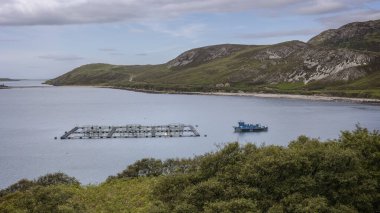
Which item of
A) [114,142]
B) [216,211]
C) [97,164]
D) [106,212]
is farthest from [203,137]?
[216,211]

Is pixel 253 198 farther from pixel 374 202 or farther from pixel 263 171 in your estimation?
pixel 374 202

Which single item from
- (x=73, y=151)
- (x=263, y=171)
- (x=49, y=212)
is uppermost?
(x=263, y=171)

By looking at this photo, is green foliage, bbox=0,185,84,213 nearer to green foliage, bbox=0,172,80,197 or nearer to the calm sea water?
the calm sea water

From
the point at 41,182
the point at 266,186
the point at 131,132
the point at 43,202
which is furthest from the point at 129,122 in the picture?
the point at 266,186

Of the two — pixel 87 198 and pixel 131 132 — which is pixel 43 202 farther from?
pixel 131 132

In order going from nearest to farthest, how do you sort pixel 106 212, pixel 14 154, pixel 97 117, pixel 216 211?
1. pixel 216 211
2. pixel 106 212
3. pixel 14 154
4. pixel 97 117

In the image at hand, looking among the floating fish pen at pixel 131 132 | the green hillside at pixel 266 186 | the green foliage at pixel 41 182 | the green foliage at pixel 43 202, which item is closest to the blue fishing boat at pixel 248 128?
the floating fish pen at pixel 131 132

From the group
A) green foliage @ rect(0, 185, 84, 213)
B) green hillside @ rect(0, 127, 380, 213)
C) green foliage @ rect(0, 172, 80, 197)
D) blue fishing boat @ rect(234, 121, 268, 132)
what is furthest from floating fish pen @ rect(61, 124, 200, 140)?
green foliage @ rect(0, 185, 84, 213)

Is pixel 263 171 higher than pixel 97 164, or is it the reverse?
pixel 263 171
